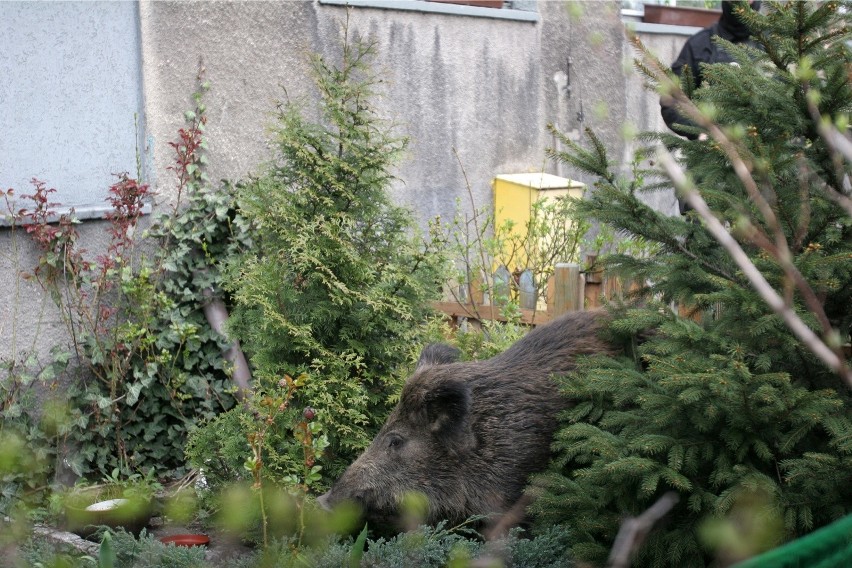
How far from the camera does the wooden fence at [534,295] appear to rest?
6297mm

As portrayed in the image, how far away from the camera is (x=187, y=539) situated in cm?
518

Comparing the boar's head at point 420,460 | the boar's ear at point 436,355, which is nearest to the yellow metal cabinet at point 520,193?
the boar's ear at point 436,355

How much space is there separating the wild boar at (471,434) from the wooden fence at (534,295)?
110cm

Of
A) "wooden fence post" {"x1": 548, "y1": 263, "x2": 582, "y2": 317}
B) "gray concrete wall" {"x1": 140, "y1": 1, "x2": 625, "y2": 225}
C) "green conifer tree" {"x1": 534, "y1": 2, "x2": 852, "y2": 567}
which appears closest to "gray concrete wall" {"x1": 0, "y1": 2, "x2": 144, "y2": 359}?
"gray concrete wall" {"x1": 140, "y1": 1, "x2": 625, "y2": 225}

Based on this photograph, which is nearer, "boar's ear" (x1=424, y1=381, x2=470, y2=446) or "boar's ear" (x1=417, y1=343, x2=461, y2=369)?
"boar's ear" (x1=424, y1=381, x2=470, y2=446)

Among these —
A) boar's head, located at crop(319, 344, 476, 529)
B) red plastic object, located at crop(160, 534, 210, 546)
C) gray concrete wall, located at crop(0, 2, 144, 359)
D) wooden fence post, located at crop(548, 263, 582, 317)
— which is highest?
gray concrete wall, located at crop(0, 2, 144, 359)

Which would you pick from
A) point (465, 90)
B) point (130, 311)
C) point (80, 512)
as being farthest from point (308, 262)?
point (465, 90)

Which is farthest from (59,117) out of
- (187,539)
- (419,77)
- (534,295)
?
(534,295)

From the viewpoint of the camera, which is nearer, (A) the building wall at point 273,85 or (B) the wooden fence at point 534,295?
(B) the wooden fence at point 534,295

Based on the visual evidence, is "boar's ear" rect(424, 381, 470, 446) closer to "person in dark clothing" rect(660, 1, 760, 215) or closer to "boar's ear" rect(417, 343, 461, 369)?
"boar's ear" rect(417, 343, 461, 369)

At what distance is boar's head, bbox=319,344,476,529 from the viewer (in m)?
5.04

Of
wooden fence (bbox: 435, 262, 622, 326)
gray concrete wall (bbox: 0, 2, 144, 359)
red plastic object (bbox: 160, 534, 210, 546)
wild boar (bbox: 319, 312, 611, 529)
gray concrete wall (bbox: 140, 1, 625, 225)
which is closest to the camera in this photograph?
wild boar (bbox: 319, 312, 611, 529)

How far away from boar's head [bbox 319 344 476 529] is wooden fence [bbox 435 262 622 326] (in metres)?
1.45

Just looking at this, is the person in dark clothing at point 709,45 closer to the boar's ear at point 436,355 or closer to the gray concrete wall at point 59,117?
the boar's ear at point 436,355
